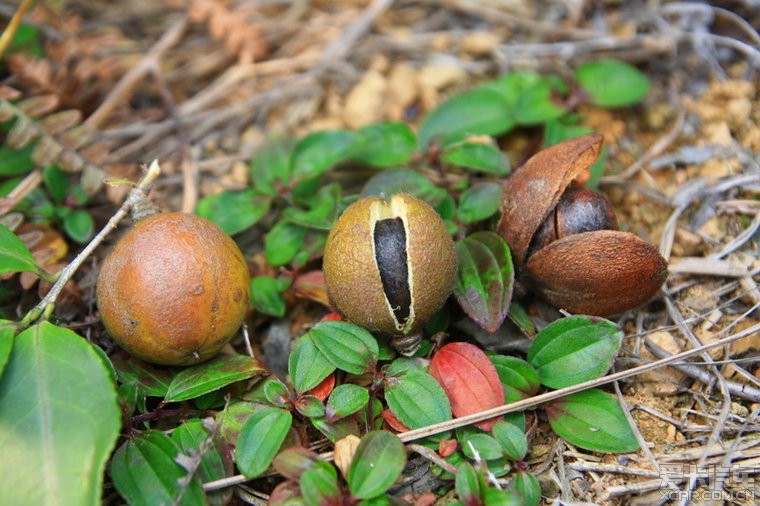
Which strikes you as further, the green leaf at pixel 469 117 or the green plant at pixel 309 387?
the green leaf at pixel 469 117

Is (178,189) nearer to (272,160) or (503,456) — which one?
(272,160)

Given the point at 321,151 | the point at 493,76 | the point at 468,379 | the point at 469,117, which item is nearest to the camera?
the point at 468,379

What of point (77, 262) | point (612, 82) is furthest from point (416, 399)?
point (612, 82)

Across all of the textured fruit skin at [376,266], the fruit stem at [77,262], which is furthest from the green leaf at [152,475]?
the textured fruit skin at [376,266]

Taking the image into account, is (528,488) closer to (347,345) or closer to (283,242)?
(347,345)

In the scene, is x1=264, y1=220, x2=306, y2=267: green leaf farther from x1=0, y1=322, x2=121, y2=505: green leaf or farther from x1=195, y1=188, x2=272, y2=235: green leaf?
x1=0, y1=322, x2=121, y2=505: green leaf

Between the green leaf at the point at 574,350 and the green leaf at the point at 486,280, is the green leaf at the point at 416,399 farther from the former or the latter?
the green leaf at the point at 574,350
